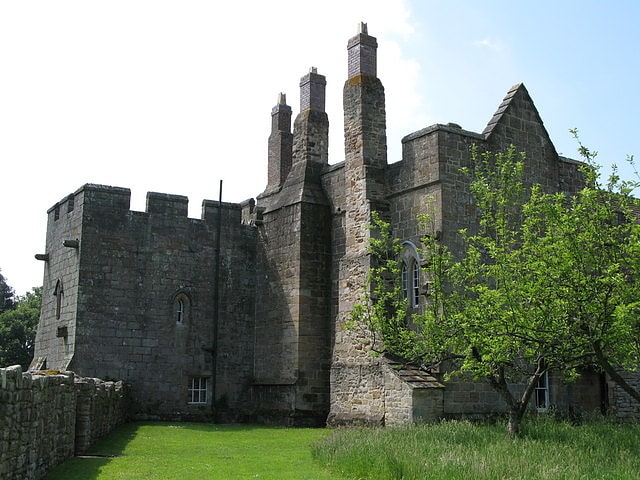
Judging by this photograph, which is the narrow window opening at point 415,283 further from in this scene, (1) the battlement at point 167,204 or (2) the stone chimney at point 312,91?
(1) the battlement at point 167,204

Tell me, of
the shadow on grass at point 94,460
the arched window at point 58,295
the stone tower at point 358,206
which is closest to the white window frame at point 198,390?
the arched window at point 58,295

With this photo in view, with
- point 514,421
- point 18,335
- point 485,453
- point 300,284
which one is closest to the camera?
point 485,453

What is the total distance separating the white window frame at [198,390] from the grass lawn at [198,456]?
324cm

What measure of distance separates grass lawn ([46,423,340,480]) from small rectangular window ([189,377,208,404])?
10.7 ft

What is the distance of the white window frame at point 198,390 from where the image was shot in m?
25.6

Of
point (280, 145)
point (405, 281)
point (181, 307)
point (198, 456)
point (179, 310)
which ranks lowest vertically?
point (198, 456)

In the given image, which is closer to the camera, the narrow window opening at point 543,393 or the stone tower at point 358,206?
the stone tower at point 358,206

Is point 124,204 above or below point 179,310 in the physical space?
above

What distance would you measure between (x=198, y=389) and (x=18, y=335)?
23.9m

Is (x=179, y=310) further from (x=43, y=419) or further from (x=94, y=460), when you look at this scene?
(x=43, y=419)

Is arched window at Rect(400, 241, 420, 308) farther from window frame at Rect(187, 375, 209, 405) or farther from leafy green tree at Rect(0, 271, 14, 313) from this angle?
leafy green tree at Rect(0, 271, 14, 313)

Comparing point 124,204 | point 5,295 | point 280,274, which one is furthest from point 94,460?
point 5,295

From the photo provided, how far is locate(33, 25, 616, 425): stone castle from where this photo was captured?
21891mm

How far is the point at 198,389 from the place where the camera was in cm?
2584
